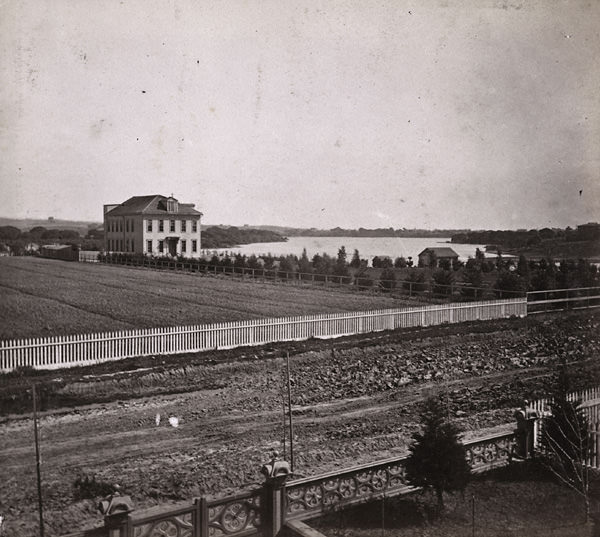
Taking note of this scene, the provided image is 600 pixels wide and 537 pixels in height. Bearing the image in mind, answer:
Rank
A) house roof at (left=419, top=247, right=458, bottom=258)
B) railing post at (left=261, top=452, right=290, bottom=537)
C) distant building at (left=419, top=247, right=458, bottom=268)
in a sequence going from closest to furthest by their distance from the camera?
railing post at (left=261, top=452, right=290, bottom=537), house roof at (left=419, top=247, right=458, bottom=258), distant building at (left=419, top=247, right=458, bottom=268)

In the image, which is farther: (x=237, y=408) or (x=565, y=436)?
(x=237, y=408)

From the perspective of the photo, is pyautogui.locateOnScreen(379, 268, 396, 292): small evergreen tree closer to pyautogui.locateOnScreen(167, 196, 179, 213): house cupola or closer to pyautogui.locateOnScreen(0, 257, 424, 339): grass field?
pyautogui.locateOnScreen(0, 257, 424, 339): grass field

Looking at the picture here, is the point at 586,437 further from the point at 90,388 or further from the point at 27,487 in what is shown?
the point at 90,388

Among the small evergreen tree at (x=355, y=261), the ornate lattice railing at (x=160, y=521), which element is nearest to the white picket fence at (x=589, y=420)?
the ornate lattice railing at (x=160, y=521)

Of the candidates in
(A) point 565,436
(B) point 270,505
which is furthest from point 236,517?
(A) point 565,436

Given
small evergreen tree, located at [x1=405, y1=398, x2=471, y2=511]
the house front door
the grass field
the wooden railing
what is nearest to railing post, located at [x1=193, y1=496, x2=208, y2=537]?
the wooden railing

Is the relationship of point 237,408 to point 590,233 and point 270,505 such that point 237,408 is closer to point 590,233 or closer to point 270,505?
point 270,505

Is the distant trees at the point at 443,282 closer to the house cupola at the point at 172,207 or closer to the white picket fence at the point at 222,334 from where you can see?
the white picket fence at the point at 222,334
